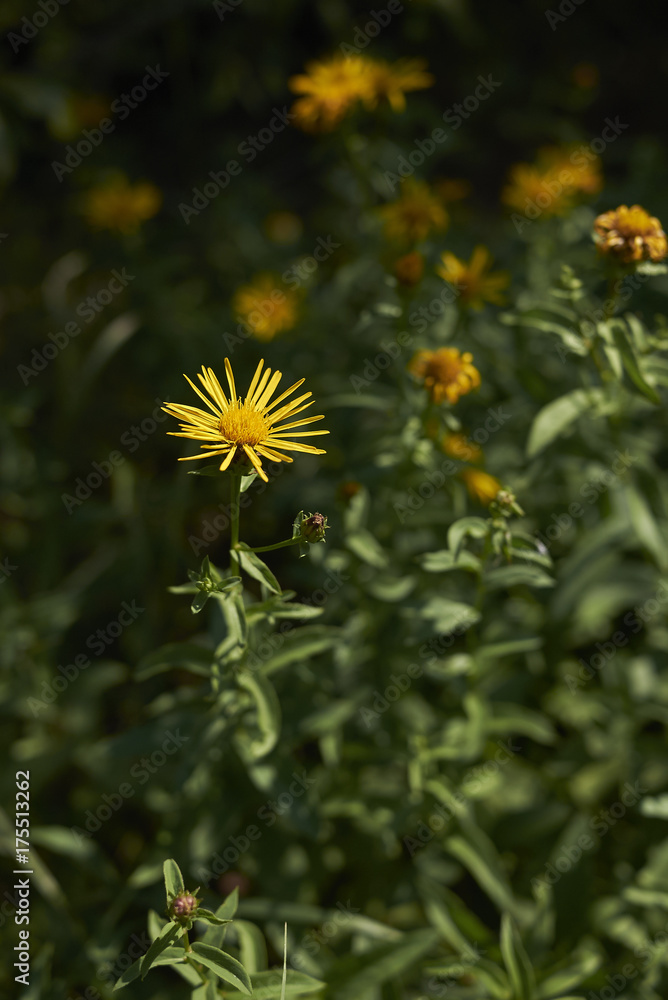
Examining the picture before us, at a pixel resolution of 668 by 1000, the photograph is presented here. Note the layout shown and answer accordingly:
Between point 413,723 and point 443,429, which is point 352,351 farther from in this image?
point 413,723

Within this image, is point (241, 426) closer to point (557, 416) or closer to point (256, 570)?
point (256, 570)

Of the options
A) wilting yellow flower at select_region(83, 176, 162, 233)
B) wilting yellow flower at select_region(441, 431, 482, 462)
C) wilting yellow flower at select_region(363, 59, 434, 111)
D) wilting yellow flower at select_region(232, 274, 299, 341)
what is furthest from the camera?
wilting yellow flower at select_region(83, 176, 162, 233)

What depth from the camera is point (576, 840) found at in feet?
8.52

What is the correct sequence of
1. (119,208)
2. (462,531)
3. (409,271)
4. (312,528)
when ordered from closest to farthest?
(312,528)
(462,531)
(409,271)
(119,208)

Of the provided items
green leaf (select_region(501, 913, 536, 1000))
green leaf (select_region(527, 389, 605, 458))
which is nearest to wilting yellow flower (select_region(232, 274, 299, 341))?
green leaf (select_region(527, 389, 605, 458))

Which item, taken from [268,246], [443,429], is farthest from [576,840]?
[268,246]

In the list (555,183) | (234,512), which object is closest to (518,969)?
(234,512)

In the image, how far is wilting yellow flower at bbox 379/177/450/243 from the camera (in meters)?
2.99

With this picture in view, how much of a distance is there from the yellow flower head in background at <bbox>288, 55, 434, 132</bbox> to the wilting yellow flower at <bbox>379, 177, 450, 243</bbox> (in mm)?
358

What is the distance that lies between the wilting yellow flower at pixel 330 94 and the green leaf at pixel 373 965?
109 inches

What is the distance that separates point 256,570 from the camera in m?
1.81

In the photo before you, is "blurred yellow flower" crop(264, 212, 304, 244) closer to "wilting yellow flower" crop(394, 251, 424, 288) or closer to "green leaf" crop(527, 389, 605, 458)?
"wilting yellow flower" crop(394, 251, 424, 288)

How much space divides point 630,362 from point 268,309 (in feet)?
5.36

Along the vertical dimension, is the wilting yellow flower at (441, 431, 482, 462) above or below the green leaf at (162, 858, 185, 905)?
above
